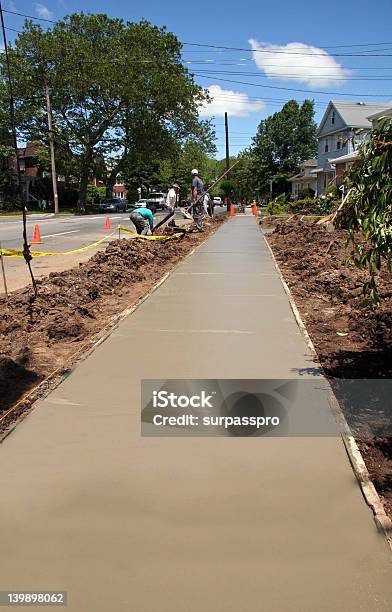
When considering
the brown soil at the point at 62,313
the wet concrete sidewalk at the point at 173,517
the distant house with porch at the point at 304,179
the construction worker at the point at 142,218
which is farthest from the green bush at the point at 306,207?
the wet concrete sidewalk at the point at 173,517

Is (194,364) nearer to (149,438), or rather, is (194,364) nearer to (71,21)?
(149,438)

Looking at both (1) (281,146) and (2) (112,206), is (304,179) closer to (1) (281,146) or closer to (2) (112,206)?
(1) (281,146)

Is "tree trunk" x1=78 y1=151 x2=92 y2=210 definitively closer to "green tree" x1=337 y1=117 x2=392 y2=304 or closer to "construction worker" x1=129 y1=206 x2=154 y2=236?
"construction worker" x1=129 y1=206 x2=154 y2=236

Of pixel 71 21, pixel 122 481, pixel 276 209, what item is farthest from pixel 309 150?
pixel 122 481

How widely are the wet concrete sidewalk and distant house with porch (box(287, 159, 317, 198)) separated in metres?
54.3

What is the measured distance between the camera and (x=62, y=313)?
7039 millimetres

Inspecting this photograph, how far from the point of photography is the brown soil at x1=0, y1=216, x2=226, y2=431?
199 inches

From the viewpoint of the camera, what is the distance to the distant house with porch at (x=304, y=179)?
5747 centimetres

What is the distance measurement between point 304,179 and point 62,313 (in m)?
56.7

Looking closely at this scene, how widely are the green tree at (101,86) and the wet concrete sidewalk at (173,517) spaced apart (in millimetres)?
47829

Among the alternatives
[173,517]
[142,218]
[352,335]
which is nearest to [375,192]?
[352,335]

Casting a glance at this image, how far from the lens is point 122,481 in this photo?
3184mm

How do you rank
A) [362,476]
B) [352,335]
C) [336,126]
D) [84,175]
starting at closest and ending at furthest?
1. [362,476]
2. [352,335]
3. [336,126]
4. [84,175]

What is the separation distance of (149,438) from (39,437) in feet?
2.57
